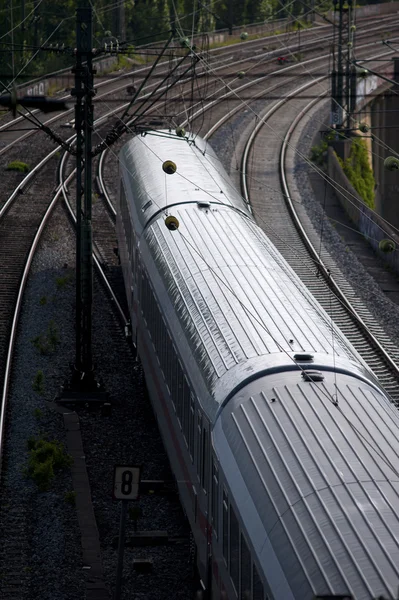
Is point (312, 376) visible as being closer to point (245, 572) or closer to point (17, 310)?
point (245, 572)

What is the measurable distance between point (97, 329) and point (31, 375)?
8.88ft

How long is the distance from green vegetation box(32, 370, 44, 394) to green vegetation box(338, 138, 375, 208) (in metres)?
22.7

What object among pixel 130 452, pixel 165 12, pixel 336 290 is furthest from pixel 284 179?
pixel 165 12

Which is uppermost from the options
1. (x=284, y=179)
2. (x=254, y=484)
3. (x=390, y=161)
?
(x=390, y=161)

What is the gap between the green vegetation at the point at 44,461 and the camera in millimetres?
15703

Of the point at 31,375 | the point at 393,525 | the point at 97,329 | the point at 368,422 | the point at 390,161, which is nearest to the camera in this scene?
the point at 393,525

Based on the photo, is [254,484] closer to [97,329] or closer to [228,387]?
[228,387]

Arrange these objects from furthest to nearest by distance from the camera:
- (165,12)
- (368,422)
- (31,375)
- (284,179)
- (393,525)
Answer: (165,12), (284,179), (31,375), (368,422), (393,525)

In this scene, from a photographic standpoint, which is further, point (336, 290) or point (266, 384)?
point (336, 290)

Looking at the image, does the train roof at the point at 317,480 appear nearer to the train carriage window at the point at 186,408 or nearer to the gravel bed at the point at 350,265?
the train carriage window at the point at 186,408

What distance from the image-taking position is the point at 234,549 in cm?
986

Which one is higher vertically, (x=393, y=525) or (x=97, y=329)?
(x=393, y=525)

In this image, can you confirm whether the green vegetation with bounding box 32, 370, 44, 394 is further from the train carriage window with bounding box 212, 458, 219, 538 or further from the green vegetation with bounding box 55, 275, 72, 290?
the train carriage window with bounding box 212, 458, 219, 538

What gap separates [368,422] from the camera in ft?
32.8
